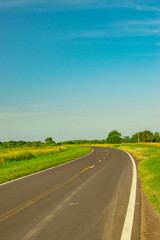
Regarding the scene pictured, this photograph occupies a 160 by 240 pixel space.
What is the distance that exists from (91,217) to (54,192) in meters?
3.53

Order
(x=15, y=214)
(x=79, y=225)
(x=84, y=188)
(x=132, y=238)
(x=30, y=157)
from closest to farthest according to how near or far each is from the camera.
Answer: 1. (x=132, y=238)
2. (x=79, y=225)
3. (x=15, y=214)
4. (x=84, y=188)
5. (x=30, y=157)

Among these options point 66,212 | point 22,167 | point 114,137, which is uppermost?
point 114,137

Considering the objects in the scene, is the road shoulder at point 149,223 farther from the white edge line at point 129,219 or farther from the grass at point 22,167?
the grass at point 22,167

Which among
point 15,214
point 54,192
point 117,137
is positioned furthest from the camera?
point 117,137

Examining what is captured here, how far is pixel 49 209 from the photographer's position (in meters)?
7.17

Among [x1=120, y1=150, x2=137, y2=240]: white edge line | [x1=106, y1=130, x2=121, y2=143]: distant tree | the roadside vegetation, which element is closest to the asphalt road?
[x1=120, y1=150, x2=137, y2=240]: white edge line

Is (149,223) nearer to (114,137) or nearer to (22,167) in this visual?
(22,167)

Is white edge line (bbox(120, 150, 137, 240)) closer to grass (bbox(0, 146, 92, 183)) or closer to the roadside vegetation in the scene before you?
the roadside vegetation

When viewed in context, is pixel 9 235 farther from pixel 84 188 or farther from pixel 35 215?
pixel 84 188

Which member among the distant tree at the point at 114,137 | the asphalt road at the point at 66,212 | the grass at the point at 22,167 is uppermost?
the distant tree at the point at 114,137

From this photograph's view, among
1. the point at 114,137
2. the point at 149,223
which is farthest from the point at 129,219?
the point at 114,137

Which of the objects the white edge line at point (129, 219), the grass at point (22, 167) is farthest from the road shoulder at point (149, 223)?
the grass at point (22, 167)

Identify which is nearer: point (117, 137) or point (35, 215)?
point (35, 215)

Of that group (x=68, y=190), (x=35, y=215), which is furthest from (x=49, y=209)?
(x=68, y=190)
